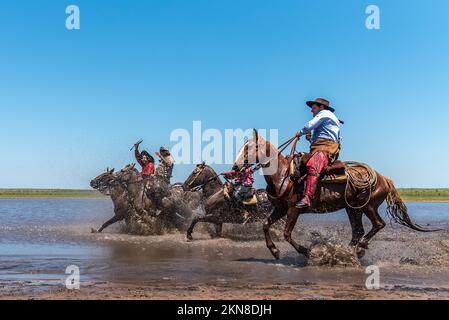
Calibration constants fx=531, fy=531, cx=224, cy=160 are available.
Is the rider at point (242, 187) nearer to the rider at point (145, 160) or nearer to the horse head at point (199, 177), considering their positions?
the horse head at point (199, 177)

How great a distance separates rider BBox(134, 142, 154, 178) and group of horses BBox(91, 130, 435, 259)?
571 mm

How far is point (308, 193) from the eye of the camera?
10.3 m

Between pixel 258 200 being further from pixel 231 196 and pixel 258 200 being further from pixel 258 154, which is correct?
pixel 258 154

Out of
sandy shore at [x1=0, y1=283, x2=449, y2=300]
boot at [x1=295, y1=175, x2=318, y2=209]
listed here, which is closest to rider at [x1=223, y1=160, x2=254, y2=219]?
boot at [x1=295, y1=175, x2=318, y2=209]

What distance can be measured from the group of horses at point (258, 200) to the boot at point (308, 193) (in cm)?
19

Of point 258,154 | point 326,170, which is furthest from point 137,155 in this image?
point 326,170

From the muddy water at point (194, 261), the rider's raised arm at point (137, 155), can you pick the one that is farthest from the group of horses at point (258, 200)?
the rider's raised arm at point (137, 155)

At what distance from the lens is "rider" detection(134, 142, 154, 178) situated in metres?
17.9

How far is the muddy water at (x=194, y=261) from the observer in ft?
28.7

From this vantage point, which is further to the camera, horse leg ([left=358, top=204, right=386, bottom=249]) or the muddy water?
horse leg ([left=358, top=204, right=386, bottom=249])

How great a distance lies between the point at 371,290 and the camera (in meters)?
7.89
